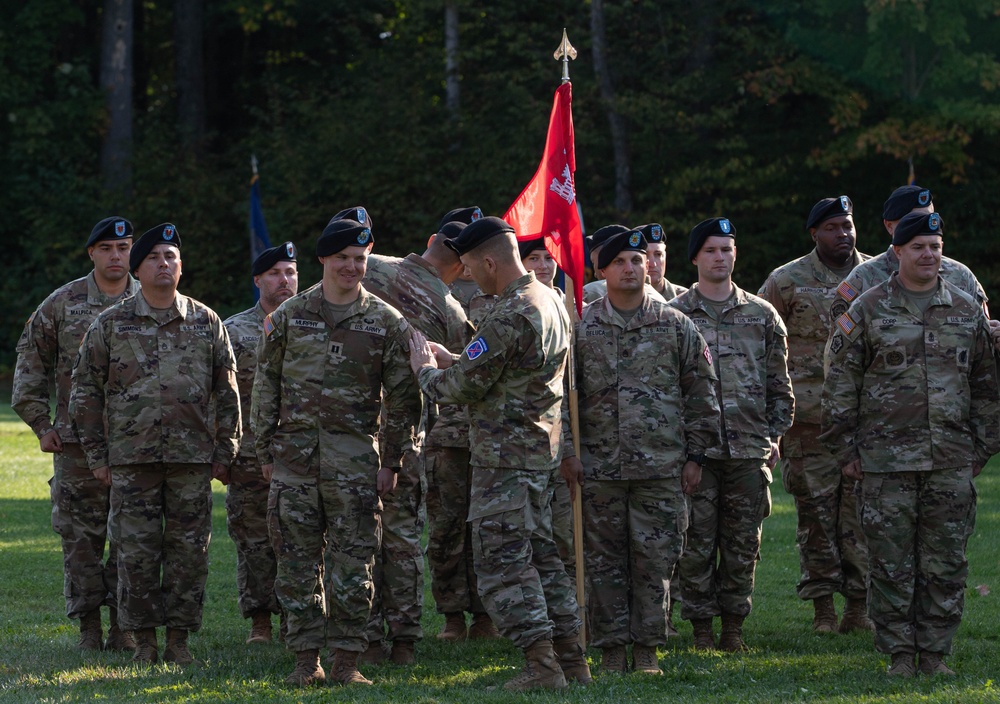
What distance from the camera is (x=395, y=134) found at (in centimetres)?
3086

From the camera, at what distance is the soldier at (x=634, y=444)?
24.2 ft

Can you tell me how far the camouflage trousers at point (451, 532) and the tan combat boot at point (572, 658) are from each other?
1757mm

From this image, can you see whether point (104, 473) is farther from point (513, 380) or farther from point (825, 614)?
point (825, 614)

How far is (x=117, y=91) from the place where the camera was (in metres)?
34.1

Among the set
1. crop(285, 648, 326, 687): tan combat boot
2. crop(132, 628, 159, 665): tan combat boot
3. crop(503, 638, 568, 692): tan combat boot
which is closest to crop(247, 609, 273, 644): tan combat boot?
crop(132, 628, 159, 665): tan combat boot

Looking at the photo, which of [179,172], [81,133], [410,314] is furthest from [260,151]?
[410,314]

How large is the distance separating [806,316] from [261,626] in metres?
4.14

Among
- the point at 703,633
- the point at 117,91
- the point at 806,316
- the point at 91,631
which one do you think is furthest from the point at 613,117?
the point at 91,631

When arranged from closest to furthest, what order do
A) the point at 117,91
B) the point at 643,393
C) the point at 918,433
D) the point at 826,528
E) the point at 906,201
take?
the point at 918,433
the point at 643,393
the point at 906,201
the point at 826,528
the point at 117,91

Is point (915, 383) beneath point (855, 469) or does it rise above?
above

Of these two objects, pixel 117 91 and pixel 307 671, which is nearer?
pixel 307 671

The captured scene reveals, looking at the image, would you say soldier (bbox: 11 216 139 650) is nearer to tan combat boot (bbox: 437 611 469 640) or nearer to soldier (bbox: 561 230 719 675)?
tan combat boot (bbox: 437 611 469 640)

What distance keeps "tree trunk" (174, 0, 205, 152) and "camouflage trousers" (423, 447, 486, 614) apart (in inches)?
1074

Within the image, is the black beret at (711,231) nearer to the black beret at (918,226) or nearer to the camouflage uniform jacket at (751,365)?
the camouflage uniform jacket at (751,365)
